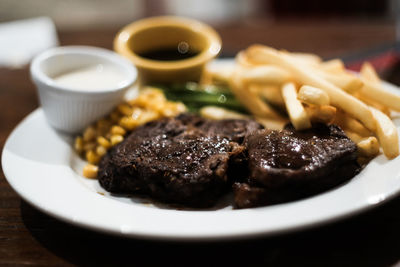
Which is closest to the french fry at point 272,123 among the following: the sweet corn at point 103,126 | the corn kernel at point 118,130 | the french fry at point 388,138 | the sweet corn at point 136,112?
the french fry at point 388,138

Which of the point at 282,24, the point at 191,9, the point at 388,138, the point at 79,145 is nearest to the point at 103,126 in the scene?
the point at 79,145

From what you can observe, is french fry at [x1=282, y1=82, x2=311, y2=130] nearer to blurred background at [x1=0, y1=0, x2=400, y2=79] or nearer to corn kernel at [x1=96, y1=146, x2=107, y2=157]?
corn kernel at [x1=96, y1=146, x2=107, y2=157]

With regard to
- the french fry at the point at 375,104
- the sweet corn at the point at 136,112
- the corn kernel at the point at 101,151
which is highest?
the french fry at the point at 375,104

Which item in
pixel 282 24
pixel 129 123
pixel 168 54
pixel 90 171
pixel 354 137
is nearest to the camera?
pixel 354 137

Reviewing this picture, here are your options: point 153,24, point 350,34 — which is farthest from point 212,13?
point 153,24

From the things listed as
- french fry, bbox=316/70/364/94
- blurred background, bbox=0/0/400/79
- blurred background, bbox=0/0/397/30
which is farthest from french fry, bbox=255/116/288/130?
blurred background, bbox=0/0/397/30

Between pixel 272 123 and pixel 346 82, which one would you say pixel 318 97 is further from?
pixel 272 123

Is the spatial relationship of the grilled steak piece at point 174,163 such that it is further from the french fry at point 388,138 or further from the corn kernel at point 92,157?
the french fry at point 388,138
